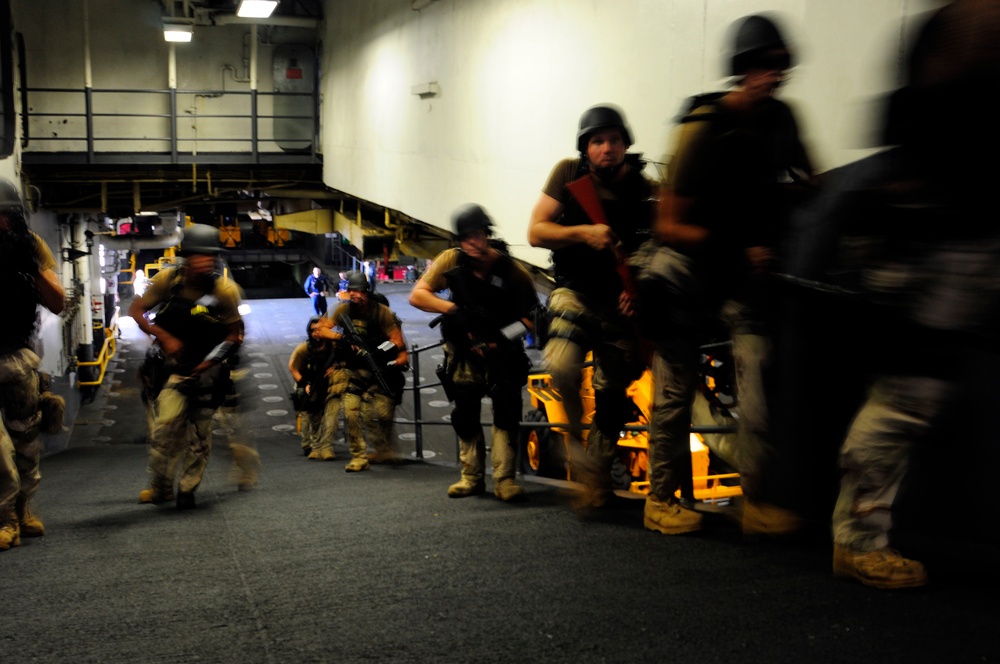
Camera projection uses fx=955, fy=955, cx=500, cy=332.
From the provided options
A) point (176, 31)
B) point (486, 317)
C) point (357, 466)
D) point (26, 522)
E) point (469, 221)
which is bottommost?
point (357, 466)

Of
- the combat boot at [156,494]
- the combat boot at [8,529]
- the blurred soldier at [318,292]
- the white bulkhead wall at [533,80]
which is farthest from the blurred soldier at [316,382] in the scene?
the blurred soldier at [318,292]

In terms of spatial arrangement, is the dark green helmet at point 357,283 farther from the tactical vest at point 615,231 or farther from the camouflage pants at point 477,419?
the tactical vest at point 615,231

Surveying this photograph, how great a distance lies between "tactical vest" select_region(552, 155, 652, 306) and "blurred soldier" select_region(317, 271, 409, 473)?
4658 mm

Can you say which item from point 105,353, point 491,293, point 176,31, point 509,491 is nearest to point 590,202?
point 491,293

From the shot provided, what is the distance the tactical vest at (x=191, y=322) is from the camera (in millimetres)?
5805

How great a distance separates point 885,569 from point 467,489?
2.80 meters

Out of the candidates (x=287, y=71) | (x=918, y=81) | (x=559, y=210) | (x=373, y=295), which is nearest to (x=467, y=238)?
(x=559, y=210)

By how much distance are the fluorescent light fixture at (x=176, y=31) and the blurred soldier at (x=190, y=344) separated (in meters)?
11.8

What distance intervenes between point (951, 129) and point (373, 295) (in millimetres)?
7077

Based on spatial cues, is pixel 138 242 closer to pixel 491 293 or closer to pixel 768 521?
pixel 491 293

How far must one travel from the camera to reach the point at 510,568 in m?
3.75

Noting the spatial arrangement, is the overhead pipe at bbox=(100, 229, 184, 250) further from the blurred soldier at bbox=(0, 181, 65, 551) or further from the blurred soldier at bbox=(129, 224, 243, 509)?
the blurred soldier at bbox=(0, 181, 65, 551)

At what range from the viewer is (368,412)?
9.23 m

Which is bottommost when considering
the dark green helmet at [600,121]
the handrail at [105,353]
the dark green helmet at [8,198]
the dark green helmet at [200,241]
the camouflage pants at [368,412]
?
the handrail at [105,353]
